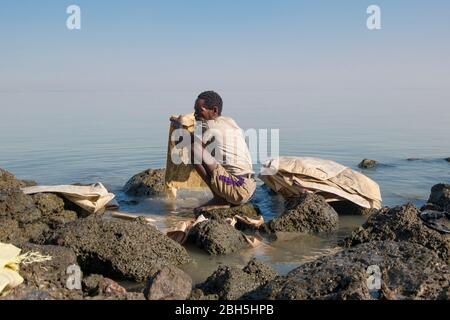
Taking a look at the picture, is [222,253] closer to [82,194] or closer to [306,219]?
[306,219]

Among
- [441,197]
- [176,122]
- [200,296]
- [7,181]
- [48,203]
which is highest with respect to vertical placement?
[176,122]

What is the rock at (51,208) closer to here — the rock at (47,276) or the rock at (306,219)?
the rock at (47,276)

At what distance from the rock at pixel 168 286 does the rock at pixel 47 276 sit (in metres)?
0.51

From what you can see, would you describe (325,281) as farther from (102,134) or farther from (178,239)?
(102,134)

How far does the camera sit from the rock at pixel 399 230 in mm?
5266

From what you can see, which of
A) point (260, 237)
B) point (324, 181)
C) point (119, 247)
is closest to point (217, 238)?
point (260, 237)

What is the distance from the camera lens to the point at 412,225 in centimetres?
545

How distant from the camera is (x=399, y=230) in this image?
18.1ft

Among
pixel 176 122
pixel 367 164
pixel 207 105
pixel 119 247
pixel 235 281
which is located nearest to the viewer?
pixel 235 281

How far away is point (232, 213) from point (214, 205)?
0.27 metres

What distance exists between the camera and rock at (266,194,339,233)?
20.1ft

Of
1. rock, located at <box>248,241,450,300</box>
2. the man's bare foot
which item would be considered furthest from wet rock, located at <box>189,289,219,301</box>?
the man's bare foot

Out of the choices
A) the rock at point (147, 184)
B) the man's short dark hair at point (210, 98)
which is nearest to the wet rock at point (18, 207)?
the rock at point (147, 184)

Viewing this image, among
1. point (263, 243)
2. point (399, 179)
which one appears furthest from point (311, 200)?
point (399, 179)
